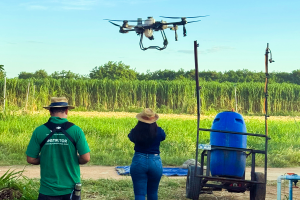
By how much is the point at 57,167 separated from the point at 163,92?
1199 inches

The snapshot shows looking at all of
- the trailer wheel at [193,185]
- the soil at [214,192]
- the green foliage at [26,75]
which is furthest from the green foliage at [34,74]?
the trailer wheel at [193,185]

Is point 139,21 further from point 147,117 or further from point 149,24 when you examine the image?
point 147,117

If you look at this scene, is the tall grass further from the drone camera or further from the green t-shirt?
the green t-shirt

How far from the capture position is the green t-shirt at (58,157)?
409 cm

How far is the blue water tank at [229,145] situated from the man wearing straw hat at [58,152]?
116 inches

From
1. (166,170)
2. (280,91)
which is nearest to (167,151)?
(166,170)

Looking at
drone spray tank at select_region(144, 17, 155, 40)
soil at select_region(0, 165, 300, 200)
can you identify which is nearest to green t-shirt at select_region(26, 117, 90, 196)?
soil at select_region(0, 165, 300, 200)

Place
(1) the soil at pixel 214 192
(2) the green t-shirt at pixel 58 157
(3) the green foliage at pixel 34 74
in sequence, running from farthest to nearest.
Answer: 1. (3) the green foliage at pixel 34 74
2. (1) the soil at pixel 214 192
3. (2) the green t-shirt at pixel 58 157

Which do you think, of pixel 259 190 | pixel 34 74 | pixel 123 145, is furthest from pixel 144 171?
pixel 34 74

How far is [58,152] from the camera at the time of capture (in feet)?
13.5

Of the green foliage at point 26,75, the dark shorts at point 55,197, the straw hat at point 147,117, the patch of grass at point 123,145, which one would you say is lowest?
the patch of grass at point 123,145

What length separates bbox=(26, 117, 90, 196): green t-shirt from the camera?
4090 millimetres

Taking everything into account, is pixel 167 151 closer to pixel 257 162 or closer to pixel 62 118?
pixel 257 162

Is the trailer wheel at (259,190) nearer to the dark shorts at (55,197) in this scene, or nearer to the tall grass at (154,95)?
the dark shorts at (55,197)
